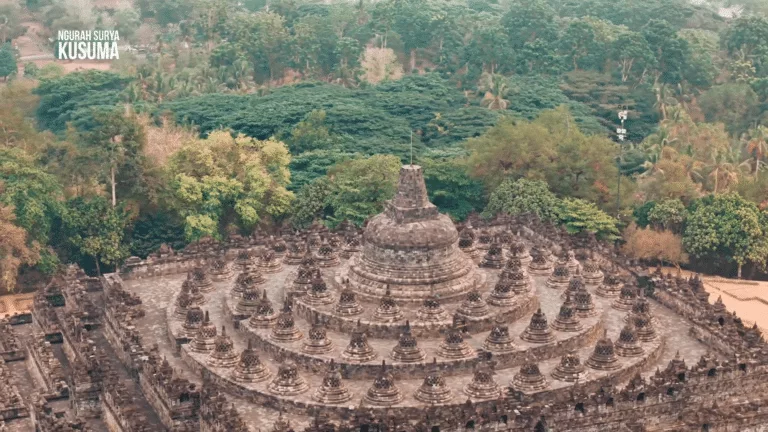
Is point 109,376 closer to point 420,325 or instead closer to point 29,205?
point 420,325

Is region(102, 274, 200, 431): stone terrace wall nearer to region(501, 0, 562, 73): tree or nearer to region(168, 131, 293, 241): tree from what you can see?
region(168, 131, 293, 241): tree

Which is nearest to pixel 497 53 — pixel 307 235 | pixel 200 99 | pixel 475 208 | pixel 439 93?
pixel 439 93

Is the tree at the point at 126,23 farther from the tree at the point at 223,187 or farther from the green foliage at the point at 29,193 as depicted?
the green foliage at the point at 29,193

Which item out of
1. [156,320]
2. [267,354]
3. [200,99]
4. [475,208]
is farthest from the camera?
[200,99]

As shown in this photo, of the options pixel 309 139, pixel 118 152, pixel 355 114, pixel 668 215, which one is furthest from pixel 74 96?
pixel 668 215

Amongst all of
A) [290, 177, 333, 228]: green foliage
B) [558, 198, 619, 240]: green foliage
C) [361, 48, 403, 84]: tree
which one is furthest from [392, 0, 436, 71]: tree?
[558, 198, 619, 240]: green foliage

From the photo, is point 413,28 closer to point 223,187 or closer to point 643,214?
point 643,214

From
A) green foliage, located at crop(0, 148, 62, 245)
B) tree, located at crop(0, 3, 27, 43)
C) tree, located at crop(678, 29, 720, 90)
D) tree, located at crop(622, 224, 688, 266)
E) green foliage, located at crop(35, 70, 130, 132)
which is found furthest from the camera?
tree, located at crop(0, 3, 27, 43)
